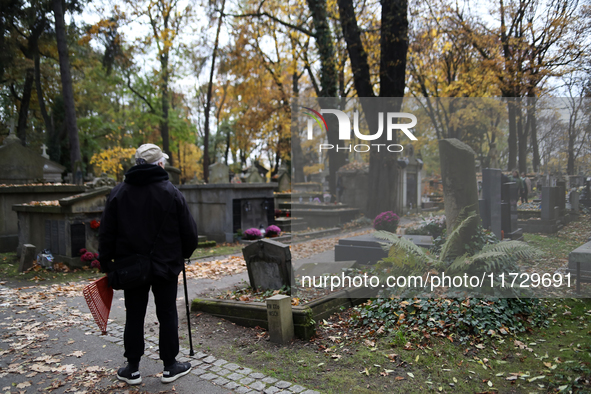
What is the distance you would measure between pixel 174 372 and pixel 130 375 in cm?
39

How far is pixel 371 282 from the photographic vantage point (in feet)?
19.1

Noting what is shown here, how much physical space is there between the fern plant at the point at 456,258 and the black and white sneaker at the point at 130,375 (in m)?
3.31

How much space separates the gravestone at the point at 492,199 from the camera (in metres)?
5.66

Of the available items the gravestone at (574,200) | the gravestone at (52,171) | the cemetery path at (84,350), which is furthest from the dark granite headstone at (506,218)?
the gravestone at (52,171)

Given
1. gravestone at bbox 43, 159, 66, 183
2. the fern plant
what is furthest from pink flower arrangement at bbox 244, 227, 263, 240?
gravestone at bbox 43, 159, 66, 183

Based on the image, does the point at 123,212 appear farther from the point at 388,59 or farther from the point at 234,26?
the point at 234,26

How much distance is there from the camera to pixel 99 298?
3934 mm

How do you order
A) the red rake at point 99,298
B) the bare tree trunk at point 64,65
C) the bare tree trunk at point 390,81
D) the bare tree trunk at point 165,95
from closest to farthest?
the red rake at point 99,298 < the bare tree trunk at point 390,81 < the bare tree trunk at point 64,65 < the bare tree trunk at point 165,95

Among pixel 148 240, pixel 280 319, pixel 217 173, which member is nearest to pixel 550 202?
pixel 280 319

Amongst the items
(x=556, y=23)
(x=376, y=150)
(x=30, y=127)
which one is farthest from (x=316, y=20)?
(x=30, y=127)

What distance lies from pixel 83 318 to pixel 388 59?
7638 mm

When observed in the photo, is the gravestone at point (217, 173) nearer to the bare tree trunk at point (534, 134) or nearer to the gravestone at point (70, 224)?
the gravestone at point (70, 224)

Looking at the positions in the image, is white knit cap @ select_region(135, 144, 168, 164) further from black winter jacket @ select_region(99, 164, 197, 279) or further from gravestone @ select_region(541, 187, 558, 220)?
gravestone @ select_region(541, 187, 558, 220)

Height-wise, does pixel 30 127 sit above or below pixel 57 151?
above
